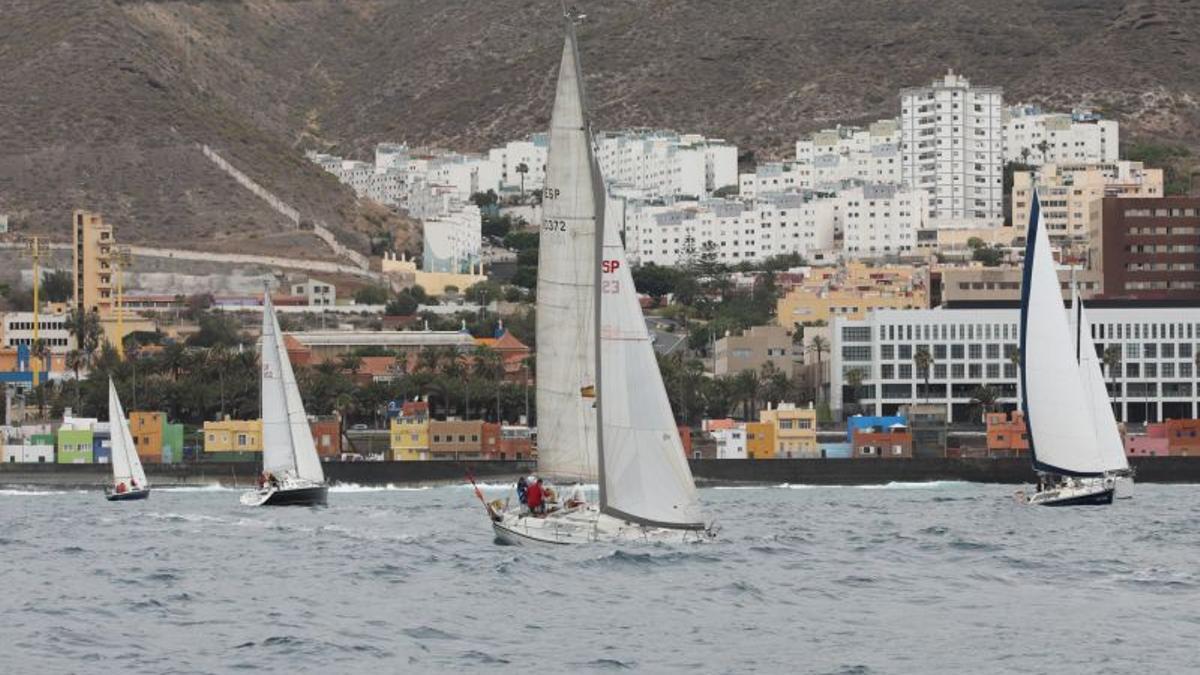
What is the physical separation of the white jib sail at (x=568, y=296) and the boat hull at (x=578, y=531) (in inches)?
52.0

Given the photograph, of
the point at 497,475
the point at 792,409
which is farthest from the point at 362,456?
the point at 792,409

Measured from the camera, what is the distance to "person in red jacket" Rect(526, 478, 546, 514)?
5328 cm

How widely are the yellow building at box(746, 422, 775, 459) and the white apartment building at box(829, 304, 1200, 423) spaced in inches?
749

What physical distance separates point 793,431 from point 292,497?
42.9 meters

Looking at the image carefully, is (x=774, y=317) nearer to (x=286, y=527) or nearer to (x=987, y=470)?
(x=987, y=470)

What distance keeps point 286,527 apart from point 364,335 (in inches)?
4109

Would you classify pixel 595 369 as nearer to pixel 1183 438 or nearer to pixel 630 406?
pixel 630 406

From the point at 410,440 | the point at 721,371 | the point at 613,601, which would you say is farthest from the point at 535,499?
the point at 721,371

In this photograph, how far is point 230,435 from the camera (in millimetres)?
125750

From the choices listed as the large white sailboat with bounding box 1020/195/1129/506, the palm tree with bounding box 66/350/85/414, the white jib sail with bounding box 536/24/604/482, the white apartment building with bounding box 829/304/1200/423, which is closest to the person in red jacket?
the white jib sail with bounding box 536/24/604/482

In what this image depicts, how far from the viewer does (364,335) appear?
174625 millimetres

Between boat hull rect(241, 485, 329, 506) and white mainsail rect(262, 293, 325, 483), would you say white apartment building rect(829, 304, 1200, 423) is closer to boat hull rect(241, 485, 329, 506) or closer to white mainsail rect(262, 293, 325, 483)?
white mainsail rect(262, 293, 325, 483)

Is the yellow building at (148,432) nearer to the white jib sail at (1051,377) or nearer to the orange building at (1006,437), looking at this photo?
the orange building at (1006,437)

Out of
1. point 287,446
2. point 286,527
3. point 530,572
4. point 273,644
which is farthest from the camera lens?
point 287,446
